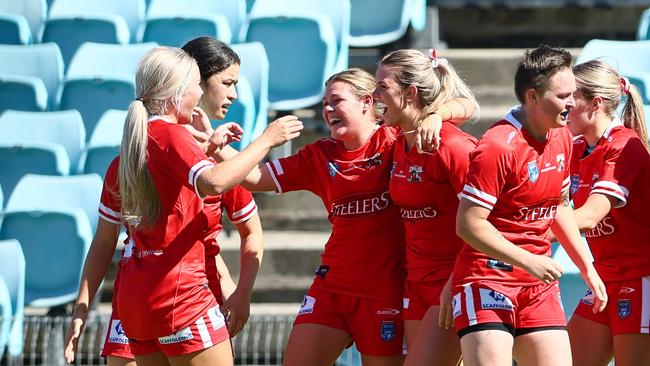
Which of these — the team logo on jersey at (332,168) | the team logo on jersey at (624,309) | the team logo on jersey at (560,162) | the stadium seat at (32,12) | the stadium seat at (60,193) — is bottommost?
the stadium seat at (60,193)

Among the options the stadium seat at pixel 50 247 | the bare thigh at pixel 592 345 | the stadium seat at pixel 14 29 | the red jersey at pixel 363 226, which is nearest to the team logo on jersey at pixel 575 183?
the bare thigh at pixel 592 345

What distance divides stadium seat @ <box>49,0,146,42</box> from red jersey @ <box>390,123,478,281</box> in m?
4.95

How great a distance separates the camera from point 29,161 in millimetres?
7867

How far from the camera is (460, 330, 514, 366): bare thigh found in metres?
4.11

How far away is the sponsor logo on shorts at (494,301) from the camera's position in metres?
4.21

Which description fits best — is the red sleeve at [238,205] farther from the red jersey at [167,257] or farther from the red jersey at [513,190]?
the red jersey at [513,190]

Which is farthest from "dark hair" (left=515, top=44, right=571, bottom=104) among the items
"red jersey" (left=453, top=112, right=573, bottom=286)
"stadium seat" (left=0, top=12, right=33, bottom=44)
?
"stadium seat" (left=0, top=12, right=33, bottom=44)

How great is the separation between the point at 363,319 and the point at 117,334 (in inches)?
38.9

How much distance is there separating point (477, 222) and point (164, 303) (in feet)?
3.78

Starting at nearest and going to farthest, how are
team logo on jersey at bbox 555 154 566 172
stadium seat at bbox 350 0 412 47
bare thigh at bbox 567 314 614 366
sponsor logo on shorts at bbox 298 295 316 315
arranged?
team logo on jersey at bbox 555 154 566 172
sponsor logo on shorts at bbox 298 295 316 315
bare thigh at bbox 567 314 614 366
stadium seat at bbox 350 0 412 47

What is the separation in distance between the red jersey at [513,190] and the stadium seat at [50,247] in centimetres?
350

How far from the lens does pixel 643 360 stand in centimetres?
481

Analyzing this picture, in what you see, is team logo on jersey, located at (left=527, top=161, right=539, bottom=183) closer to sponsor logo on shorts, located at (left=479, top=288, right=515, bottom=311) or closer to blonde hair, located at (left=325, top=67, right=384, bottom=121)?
sponsor logo on shorts, located at (left=479, top=288, right=515, bottom=311)

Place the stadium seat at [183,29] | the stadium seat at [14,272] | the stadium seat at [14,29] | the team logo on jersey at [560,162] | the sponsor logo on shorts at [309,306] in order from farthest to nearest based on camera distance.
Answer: the stadium seat at [14,29] → the stadium seat at [183,29] → the stadium seat at [14,272] → the sponsor logo on shorts at [309,306] → the team logo on jersey at [560,162]
